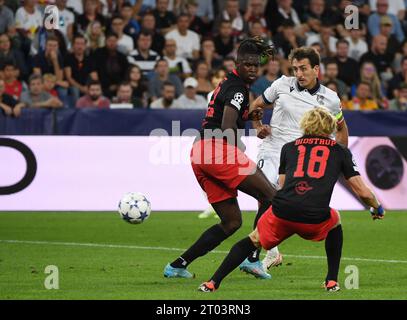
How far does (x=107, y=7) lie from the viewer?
23.0 m

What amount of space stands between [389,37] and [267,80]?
3804 mm

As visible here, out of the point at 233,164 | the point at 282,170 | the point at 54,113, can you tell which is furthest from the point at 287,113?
the point at 54,113

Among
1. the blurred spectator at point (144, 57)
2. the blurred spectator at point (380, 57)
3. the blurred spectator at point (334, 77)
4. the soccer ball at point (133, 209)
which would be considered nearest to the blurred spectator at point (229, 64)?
the blurred spectator at point (144, 57)

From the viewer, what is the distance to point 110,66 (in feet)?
70.4

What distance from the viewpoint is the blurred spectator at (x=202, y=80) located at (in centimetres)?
2102

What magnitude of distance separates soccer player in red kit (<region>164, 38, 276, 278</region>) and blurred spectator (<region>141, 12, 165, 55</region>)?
38.3 feet

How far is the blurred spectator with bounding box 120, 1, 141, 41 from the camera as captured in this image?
22.5 meters

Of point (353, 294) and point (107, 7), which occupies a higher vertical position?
point (107, 7)

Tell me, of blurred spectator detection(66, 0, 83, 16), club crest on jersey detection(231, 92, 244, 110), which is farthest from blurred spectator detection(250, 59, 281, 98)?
club crest on jersey detection(231, 92, 244, 110)

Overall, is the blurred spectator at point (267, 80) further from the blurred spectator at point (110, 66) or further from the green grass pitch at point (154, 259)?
the green grass pitch at point (154, 259)

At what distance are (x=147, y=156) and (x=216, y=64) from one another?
4615 millimetres

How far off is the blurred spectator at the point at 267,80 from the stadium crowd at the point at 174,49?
0.06ft

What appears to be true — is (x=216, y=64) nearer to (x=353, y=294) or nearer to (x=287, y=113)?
(x=287, y=113)

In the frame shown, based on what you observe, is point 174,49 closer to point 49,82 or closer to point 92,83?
point 92,83
